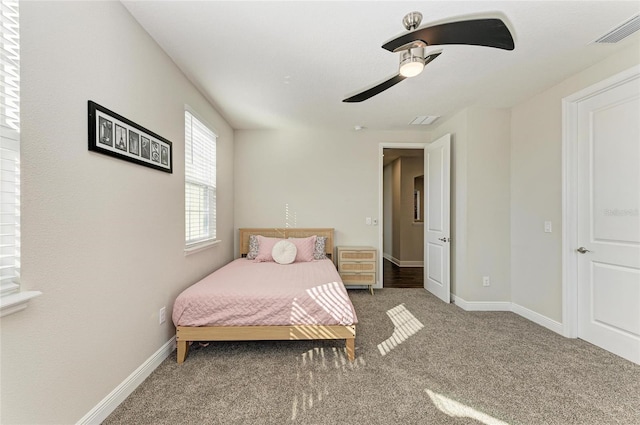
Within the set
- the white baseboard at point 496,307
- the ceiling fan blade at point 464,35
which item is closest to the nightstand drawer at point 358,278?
the white baseboard at point 496,307

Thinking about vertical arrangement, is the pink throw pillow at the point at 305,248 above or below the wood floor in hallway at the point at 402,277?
above

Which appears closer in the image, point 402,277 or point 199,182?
point 199,182

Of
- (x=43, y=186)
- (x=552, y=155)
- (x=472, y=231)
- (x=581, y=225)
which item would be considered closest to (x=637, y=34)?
(x=552, y=155)

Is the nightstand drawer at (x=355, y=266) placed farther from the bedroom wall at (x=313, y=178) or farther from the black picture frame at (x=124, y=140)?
the black picture frame at (x=124, y=140)

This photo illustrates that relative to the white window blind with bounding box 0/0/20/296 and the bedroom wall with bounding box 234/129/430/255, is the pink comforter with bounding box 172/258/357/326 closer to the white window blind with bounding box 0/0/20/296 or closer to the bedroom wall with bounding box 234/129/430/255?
the white window blind with bounding box 0/0/20/296

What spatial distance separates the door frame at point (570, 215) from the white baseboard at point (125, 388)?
3811 mm

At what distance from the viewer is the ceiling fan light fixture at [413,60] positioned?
1.50m

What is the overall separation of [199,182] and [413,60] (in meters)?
2.57

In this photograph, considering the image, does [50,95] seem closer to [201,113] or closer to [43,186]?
[43,186]

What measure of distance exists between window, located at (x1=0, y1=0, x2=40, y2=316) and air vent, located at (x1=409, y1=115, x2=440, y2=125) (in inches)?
151

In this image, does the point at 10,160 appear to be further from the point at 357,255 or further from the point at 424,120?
the point at 424,120

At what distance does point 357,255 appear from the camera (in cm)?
400

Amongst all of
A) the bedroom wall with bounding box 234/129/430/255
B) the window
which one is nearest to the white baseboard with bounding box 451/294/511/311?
the bedroom wall with bounding box 234/129/430/255

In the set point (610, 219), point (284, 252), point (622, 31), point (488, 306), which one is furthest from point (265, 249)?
point (622, 31)
